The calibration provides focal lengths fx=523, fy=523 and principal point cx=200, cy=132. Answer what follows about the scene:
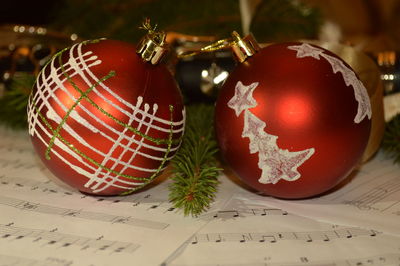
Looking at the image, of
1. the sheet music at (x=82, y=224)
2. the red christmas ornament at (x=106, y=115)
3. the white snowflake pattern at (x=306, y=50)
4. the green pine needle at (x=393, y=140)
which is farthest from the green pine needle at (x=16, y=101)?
the green pine needle at (x=393, y=140)

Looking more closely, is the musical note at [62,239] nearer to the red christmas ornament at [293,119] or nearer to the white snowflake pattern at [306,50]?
the red christmas ornament at [293,119]

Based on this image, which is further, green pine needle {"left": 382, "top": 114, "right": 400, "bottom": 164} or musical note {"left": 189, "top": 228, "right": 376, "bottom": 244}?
green pine needle {"left": 382, "top": 114, "right": 400, "bottom": 164}

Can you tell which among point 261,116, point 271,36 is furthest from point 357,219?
A: point 271,36

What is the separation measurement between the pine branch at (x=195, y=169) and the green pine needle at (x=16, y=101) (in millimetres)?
316

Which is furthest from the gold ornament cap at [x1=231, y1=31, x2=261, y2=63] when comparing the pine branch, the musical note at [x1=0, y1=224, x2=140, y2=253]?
the musical note at [x1=0, y1=224, x2=140, y2=253]

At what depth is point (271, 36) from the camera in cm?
125

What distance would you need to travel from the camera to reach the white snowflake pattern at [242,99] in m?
0.67

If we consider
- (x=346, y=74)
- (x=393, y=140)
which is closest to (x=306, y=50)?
(x=346, y=74)

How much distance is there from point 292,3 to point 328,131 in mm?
709

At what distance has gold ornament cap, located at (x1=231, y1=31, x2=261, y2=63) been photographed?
71 centimetres

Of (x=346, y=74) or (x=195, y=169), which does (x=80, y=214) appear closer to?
(x=195, y=169)

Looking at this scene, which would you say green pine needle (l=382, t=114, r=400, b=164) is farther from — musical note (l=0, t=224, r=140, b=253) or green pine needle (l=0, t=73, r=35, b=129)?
green pine needle (l=0, t=73, r=35, b=129)

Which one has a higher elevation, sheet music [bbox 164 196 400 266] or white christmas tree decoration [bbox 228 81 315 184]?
white christmas tree decoration [bbox 228 81 315 184]

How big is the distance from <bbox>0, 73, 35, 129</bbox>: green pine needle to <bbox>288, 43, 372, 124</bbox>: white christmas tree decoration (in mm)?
535
